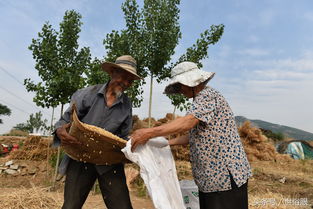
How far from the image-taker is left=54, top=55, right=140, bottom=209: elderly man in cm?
216

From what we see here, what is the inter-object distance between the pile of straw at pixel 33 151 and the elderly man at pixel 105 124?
7.52 m

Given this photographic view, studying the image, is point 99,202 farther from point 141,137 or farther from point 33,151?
point 33,151

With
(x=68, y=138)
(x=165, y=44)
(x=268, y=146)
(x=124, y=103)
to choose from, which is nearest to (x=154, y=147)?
(x=124, y=103)

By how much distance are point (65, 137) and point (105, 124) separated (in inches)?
14.0

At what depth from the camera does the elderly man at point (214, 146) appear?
177 centimetres

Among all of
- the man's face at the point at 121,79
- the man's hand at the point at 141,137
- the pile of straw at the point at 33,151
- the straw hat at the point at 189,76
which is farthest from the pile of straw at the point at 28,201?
the pile of straw at the point at 33,151

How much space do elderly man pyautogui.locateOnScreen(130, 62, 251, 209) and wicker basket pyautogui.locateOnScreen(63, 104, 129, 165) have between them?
A: 0.18 m

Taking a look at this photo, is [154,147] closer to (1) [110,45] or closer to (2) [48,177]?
(1) [110,45]

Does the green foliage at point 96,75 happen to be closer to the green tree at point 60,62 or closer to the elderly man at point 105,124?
the green tree at point 60,62

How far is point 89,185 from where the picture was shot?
2.24 m

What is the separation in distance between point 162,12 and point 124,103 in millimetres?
3956

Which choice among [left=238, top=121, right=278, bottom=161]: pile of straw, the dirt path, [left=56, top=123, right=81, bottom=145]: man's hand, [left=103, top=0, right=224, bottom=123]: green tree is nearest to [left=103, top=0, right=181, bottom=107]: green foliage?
[left=103, top=0, right=224, bottom=123]: green tree

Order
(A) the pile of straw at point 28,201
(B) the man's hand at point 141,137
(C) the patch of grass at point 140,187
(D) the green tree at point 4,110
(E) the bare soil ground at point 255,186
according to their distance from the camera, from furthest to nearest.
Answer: (D) the green tree at point 4,110, (C) the patch of grass at point 140,187, (E) the bare soil ground at point 255,186, (A) the pile of straw at point 28,201, (B) the man's hand at point 141,137

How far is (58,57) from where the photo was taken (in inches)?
248
